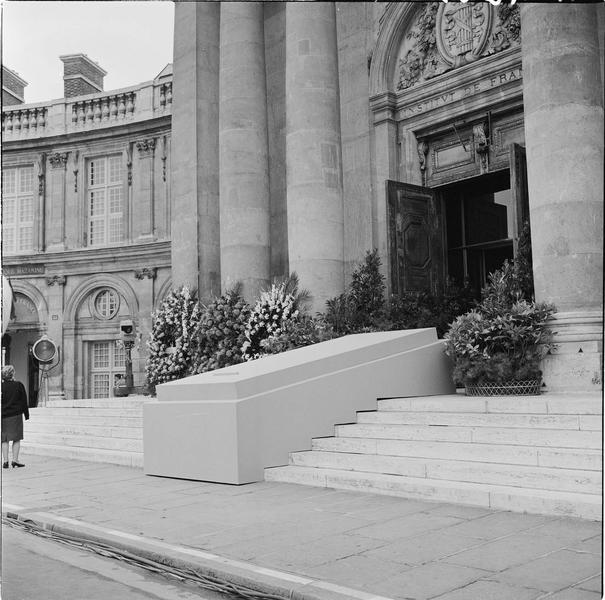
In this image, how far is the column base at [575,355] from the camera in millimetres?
10773

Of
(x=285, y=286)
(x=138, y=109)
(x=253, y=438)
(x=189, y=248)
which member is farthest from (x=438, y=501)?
(x=138, y=109)

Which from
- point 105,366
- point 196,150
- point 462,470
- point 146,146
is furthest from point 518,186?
point 105,366

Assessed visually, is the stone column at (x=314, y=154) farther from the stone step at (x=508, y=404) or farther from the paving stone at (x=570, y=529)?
the paving stone at (x=570, y=529)

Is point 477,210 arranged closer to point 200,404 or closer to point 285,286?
point 285,286

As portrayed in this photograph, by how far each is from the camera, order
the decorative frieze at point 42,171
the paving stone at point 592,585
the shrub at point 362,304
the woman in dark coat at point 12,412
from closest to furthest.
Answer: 1. the paving stone at point 592,585
2. the woman in dark coat at point 12,412
3. the shrub at point 362,304
4. the decorative frieze at point 42,171

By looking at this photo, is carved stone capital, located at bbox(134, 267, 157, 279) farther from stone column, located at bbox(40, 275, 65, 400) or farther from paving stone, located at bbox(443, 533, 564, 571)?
paving stone, located at bbox(443, 533, 564, 571)

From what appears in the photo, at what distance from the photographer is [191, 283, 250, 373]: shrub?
53.8 ft

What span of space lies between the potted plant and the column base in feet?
0.60

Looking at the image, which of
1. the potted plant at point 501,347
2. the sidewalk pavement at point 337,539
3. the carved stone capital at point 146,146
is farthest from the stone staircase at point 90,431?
the carved stone capital at point 146,146

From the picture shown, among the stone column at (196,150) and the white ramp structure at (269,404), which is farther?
the stone column at (196,150)

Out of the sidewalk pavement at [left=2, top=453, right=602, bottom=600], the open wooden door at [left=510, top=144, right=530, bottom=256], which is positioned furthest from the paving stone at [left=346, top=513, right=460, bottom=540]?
the open wooden door at [left=510, top=144, right=530, bottom=256]

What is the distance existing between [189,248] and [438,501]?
13.4 m

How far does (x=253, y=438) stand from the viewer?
9.50 meters

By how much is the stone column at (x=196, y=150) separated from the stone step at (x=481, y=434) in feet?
33.2
